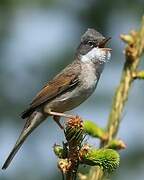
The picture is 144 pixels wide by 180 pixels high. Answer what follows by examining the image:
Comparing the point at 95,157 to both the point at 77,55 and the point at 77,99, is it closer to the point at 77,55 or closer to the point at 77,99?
the point at 77,99

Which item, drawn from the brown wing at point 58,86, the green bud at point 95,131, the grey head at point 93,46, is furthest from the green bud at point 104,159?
the brown wing at point 58,86

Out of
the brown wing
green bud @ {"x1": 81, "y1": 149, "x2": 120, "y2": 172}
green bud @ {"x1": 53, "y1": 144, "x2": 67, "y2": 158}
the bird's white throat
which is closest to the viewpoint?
green bud @ {"x1": 81, "y1": 149, "x2": 120, "y2": 172}

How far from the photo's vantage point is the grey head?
21.3 ft

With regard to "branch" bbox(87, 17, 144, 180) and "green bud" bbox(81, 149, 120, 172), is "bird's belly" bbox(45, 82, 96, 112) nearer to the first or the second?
"branch" bbox(87, 17, 144, 180)

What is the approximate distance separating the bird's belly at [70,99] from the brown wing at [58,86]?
0.07 metres

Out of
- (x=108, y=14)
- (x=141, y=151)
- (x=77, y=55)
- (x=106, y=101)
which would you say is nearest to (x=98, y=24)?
(x=108, y=14)

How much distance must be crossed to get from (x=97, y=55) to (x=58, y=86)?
2.21 ft

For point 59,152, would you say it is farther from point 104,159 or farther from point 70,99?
point 70,99

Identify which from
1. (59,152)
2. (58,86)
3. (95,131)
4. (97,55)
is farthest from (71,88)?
(59,152)

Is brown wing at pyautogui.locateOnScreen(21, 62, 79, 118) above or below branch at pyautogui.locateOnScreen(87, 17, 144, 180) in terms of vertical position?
below

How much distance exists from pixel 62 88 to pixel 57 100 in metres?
0.15

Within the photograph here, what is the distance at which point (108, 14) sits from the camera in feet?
38.7

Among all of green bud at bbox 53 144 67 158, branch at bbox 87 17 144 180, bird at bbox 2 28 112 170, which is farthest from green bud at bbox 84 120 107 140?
bird at bbox 2 28 112 170

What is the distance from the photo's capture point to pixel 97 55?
21.9 ft
